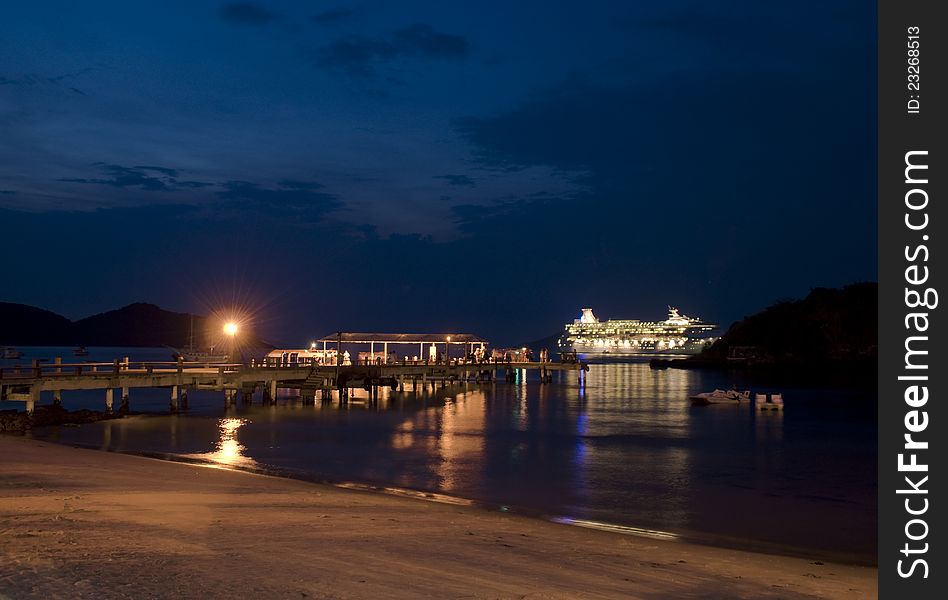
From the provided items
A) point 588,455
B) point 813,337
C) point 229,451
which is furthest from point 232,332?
point 813,337

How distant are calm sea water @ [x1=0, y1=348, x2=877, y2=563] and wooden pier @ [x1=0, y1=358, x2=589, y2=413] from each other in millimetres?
1587

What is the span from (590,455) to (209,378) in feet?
73.1

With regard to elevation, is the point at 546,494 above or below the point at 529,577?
below

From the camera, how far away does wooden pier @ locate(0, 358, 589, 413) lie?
31.3m

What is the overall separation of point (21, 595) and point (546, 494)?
15.0 metres

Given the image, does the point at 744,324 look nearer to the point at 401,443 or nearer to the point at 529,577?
the point at 401,443

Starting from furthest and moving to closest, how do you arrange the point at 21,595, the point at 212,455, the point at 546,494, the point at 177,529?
the point at 212,455, the point at 546,494, the point at 177,529, the point at 21,595

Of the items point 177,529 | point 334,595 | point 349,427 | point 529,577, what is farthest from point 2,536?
point 349,427

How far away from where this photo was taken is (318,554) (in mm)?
9641

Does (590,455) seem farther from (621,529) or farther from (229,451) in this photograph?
(621,529)

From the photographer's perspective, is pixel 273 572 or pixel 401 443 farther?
pixel 401 443

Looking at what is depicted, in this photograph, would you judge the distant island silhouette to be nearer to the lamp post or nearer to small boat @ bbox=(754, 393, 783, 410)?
small boat @ bbox=(754, 393, 783, 410)

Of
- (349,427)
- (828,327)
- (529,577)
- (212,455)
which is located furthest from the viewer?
(828,327)

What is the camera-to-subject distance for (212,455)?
25.1 meters
